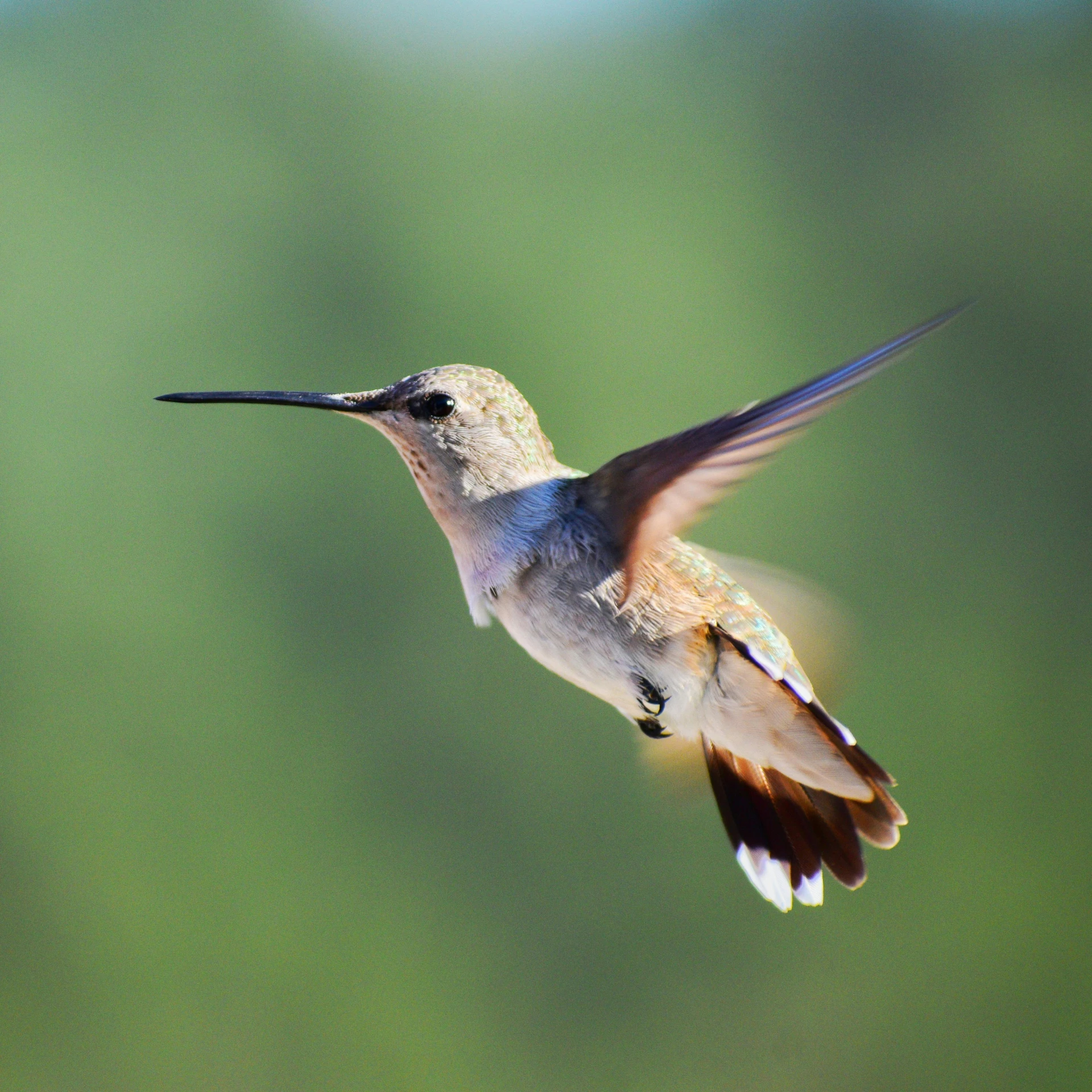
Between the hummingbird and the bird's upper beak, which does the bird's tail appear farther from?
the bird's upper beak

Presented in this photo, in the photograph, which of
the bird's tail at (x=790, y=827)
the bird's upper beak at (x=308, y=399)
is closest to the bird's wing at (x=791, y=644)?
the bird's tail at (x=790, y=827)

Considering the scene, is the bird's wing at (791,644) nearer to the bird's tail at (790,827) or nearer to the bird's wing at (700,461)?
the bird's tail at (790,827)

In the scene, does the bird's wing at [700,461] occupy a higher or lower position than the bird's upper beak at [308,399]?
lower

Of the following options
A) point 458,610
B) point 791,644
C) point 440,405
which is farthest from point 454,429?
point 458,610

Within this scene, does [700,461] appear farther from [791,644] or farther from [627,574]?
[791,644]

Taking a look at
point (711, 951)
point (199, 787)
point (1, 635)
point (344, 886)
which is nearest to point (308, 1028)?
point (344, 886)

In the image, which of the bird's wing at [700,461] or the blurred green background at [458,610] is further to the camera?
the blurred green background at [458,610]

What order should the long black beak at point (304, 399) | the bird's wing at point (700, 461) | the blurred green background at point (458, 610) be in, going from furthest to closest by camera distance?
the blurred green background at point (458, 610) < the long black beak at point (304, 399) < the bird's wing at point (700, 461)

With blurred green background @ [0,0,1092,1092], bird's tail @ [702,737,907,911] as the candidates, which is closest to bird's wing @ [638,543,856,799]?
bird's tail @ [702,737,907,911]

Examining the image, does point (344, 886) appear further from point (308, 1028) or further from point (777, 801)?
point (777, 801)
